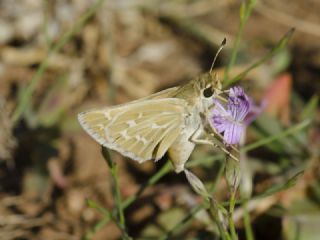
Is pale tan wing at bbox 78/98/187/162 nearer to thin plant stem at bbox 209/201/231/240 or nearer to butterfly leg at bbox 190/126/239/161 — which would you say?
butterfly leg at bbox 190/126/239/161

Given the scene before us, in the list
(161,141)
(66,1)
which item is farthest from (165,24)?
(161,141)

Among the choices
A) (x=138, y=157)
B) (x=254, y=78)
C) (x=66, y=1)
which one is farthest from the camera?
(x=66, y=1)

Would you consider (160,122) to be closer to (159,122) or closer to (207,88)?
(159,122)

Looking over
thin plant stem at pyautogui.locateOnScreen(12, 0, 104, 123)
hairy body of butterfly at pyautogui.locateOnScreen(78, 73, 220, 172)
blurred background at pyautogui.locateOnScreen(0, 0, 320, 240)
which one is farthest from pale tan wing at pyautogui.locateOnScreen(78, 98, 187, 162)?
thin plant stem at pyautogui.locateOnScreen(12, 0, 104, 123)

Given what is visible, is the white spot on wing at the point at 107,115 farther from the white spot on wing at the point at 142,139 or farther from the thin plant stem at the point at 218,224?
the thin plant stem at the point at 218,224

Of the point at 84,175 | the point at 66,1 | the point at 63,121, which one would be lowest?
the point at 84,175

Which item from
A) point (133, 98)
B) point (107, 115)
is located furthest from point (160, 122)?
point (133, 98)

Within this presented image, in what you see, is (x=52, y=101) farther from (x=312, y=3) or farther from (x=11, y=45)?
(x=312, y=3)
